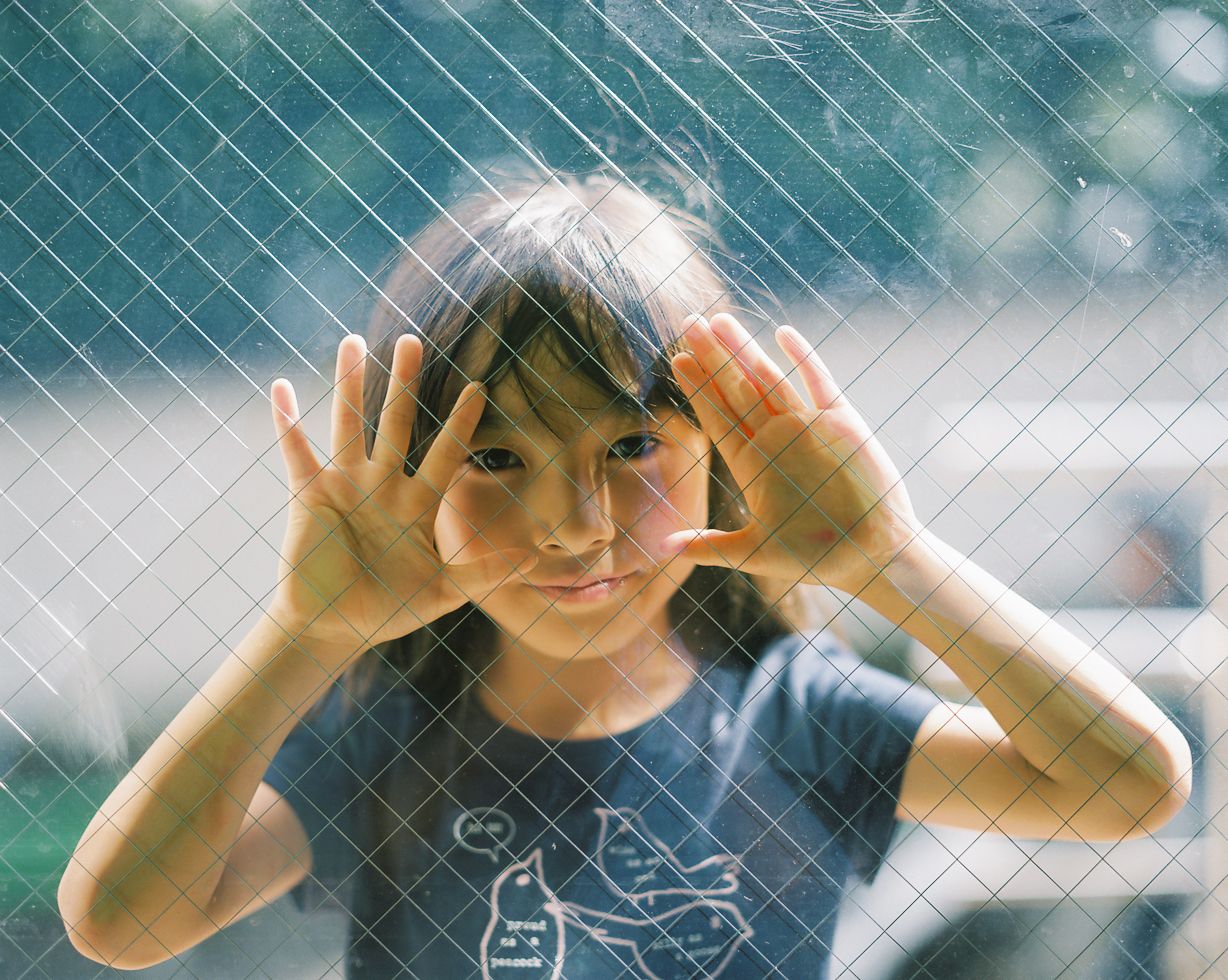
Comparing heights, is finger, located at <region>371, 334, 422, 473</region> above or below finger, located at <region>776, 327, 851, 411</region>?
below

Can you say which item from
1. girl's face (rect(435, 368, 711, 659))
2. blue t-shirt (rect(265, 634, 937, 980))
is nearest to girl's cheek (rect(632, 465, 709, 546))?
girl's face (rect(435, 368, 711, 659))

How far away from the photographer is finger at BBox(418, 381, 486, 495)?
75cm

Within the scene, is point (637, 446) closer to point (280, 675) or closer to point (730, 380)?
point (730, 380)

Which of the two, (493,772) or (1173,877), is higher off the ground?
(1173,877)

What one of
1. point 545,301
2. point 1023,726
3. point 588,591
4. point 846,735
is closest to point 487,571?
point 588,591

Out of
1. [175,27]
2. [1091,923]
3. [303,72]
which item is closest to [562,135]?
[303,72]

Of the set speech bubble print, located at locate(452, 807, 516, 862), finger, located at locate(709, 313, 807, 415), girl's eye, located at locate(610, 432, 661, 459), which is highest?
finger, located at locate(709, 313, 807, 415)

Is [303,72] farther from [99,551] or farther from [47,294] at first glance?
[99,551]

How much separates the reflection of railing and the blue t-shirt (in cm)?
5

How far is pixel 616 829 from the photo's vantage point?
0.81m

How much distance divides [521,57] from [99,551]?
49 cm

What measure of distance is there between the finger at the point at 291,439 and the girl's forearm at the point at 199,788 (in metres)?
0.11

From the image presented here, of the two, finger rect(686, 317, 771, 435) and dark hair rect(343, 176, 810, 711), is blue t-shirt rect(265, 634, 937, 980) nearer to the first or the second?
dark hair rect(343, 176, 810, 711)

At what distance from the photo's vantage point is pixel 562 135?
78 centimetres
